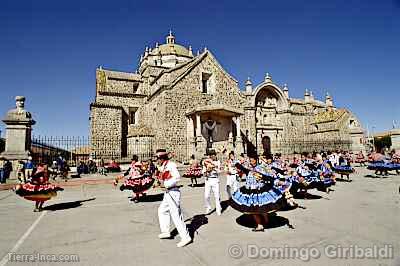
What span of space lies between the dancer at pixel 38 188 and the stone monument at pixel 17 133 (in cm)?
740

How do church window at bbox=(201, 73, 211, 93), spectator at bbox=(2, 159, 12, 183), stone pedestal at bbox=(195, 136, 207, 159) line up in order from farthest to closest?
1. church window at bbox=(201, 73, 211, 93)
2. stone pedestal at bbox=(195, 136, 207, 159)
3. spectator at bbox=(2, 159, 12, 183)

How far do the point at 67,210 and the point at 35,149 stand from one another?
39.3ft

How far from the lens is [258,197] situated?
16.5ft

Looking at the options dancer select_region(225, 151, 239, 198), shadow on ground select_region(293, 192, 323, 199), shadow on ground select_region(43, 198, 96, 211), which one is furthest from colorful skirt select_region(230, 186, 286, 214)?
shadow on ground select_region(43, 198, 96, 211)

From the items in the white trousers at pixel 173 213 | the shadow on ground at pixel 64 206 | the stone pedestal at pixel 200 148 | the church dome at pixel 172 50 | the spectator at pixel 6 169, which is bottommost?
the shadow on ground at pixel 64 206

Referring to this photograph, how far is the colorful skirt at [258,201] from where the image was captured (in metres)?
4.89

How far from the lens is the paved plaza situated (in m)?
3.76

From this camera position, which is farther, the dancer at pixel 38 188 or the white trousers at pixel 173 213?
the dancer at pixel 38 188

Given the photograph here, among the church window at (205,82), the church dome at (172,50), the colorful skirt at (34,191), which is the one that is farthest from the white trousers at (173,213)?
the church dome at (172,50)

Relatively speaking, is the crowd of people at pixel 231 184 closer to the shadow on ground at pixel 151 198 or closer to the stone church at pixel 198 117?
the shadow on ground at pixel 151 198

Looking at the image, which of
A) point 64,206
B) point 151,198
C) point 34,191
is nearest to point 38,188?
point 34,191

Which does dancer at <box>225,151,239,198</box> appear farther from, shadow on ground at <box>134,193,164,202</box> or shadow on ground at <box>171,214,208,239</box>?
shadow on ground at <box>134,193,164,202</box>

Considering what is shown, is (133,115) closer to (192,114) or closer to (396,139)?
(192,114)

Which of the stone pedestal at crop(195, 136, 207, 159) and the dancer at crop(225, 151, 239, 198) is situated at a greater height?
the stone pedestal at crop(195, 136, 207, 159)
